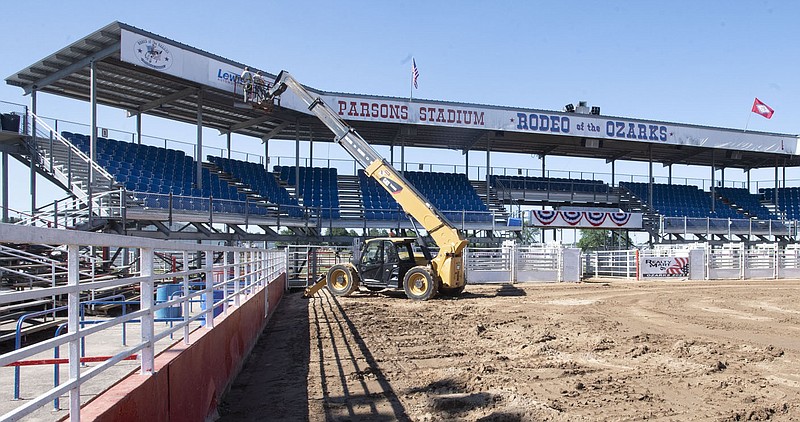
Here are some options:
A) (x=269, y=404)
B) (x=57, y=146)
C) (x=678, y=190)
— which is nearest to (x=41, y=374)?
(x=269, y=404)

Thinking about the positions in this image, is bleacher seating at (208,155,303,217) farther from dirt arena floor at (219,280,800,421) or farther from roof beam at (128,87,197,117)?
dirt arena floor at (219,280,800,421)

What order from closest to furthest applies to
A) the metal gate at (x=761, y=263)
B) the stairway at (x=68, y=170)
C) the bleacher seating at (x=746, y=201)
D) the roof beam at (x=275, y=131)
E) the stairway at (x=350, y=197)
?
the stairway at (x=68, y=170) < the metal gate at (x=761, y=263) < the stairway at (x=350, y=197) < the roof beam at (x=275, y=131) < the bleacher seating at (x=746, y=201)

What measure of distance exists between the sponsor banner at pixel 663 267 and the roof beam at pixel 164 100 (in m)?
22.2

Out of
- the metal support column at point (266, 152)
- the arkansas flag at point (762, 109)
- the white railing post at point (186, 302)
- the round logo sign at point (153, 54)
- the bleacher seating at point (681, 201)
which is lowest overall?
the white railing post at point (186, 302)

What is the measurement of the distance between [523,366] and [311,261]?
1903 centimetres

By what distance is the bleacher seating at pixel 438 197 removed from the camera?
116 feet

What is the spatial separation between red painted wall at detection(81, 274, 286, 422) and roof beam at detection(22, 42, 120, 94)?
1723 cm

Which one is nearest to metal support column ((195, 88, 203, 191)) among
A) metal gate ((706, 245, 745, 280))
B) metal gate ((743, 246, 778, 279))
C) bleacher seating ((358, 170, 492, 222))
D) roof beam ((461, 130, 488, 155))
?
bleacher seating ((358, 170, 492, 222))

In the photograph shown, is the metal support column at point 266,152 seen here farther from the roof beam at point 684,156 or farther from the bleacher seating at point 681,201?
the roof beam at point 684,156

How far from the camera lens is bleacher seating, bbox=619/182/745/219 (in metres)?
45.6

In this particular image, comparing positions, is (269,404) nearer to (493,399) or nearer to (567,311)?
(493,399)

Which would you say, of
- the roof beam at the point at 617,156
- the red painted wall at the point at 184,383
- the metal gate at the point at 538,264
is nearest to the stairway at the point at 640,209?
the roof beam at the point at 617,156

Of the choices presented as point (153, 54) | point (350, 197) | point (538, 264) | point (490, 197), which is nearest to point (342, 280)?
point (538, 264)

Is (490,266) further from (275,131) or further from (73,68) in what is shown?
(73,68)
